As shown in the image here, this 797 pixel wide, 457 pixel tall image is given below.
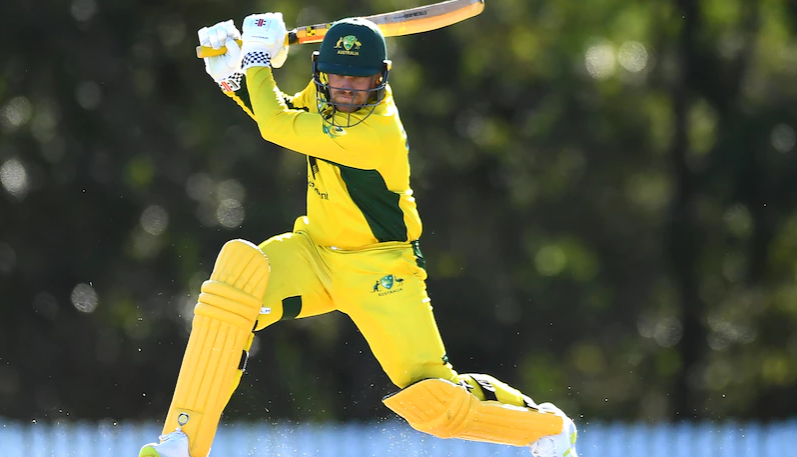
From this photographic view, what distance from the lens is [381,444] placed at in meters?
5.93

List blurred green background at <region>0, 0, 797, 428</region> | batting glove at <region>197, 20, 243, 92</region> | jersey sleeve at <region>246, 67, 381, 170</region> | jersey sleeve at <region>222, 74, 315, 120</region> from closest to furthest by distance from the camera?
jersey sleeve at <region>246, 67, 381, 170</region> < batting glove at <region>197, 20, 243, 92</region> < jersey sleeve at <region>222, 74, 315, 120</region> < blurred green background at <region>0, 0, 797, 428</region>

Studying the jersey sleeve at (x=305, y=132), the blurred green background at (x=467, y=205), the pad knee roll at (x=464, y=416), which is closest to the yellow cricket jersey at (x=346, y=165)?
the jersey sleeve at (x=305, y=132)

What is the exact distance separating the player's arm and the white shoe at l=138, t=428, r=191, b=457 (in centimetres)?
93

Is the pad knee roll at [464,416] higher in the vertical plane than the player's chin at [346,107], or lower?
lower

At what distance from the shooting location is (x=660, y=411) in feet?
36.7

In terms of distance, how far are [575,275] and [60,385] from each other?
452 centimetres

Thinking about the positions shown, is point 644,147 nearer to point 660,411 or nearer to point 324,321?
point 660,411

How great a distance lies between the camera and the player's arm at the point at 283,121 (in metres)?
4.04

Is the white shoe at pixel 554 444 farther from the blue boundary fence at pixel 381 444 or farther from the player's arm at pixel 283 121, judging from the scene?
the blue boundary fence at pixel 381 444

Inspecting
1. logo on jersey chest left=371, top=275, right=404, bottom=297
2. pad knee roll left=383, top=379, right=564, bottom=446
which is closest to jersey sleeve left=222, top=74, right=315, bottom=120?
logo on jersey chest left=371, top=275, right=404, bottom=297

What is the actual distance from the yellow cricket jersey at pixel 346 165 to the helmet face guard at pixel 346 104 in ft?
0.06

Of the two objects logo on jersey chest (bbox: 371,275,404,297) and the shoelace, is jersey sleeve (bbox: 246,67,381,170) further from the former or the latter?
the shoelace

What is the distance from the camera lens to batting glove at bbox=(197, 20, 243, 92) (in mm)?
4184

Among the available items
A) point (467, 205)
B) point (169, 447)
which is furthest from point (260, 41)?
point (467, 205)
